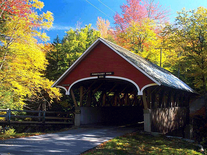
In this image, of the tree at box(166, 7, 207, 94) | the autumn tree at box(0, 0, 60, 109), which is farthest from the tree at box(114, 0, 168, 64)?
the autumn tree at box(0, 0, 60, 109)

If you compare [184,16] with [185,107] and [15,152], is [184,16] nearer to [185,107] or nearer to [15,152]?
[185,107]

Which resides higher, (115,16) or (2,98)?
(115,16)

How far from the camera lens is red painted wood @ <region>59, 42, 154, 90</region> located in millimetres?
11170

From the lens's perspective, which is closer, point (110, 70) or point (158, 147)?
point (158, 147)

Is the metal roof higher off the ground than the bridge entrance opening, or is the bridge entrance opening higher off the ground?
the metal roof

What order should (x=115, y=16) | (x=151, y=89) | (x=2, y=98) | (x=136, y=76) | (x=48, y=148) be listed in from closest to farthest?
(x=48, y=148)
(x=136, y=76)
(x=151, y=89)
(x=2, y=98)
(x=115, y=16)

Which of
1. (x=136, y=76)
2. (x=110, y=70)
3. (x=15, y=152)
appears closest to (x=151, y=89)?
(x=136, y=76)

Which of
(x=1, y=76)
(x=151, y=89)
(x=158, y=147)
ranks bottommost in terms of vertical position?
(x=158, y=147)

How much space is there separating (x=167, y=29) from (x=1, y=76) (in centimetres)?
1372

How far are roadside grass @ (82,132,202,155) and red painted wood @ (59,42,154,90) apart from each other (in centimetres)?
290

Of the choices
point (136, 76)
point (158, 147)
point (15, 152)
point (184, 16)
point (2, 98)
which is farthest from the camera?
point (184, 16)

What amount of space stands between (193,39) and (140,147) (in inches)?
467

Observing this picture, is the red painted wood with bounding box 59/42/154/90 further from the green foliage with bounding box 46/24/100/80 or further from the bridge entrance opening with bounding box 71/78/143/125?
the green foliage with bounding box 46/24/100/80

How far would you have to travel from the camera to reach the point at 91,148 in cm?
725
